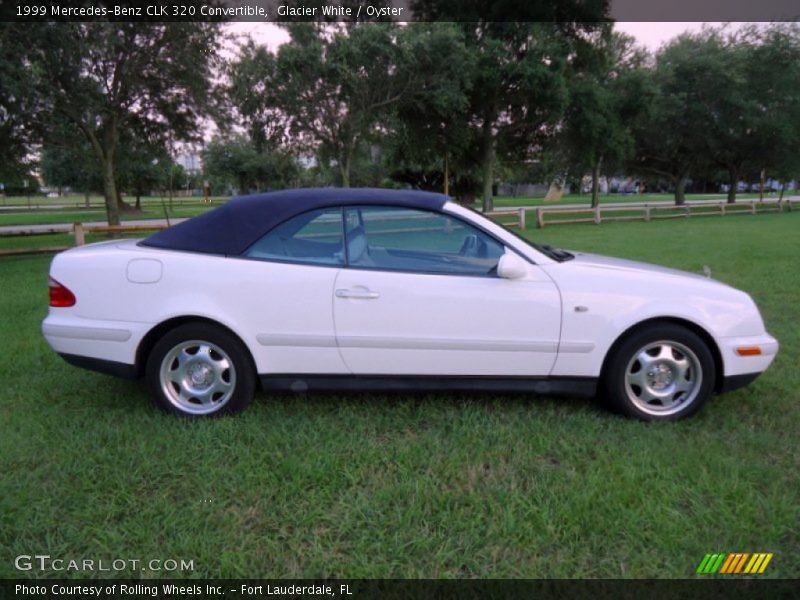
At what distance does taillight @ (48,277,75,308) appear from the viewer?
378 centimetres

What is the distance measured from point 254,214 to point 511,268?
165 centimetres

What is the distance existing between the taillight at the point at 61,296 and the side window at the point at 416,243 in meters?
1.75

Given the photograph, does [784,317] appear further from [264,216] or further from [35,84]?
[35,84]

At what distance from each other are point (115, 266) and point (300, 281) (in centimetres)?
115

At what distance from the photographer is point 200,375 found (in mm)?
→ 3760

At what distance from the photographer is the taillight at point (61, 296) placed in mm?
3783

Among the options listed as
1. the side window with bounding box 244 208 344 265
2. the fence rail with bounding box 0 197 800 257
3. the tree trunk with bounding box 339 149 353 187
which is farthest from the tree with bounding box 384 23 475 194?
the side window with bounding box 244 208 344 265

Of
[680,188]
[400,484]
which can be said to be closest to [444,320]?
[400,484]

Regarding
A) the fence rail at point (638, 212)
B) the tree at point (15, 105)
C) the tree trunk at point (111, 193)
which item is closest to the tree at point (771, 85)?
the fence rail at point (638, 212)

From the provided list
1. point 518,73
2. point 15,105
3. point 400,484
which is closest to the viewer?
point 400,484

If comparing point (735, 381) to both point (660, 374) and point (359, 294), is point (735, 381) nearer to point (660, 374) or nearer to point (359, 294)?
point (660, 374)

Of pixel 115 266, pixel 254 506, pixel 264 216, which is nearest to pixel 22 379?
pixel 115 266

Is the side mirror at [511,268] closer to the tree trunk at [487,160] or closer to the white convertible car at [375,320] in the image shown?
the white convertible car at [375,320]
